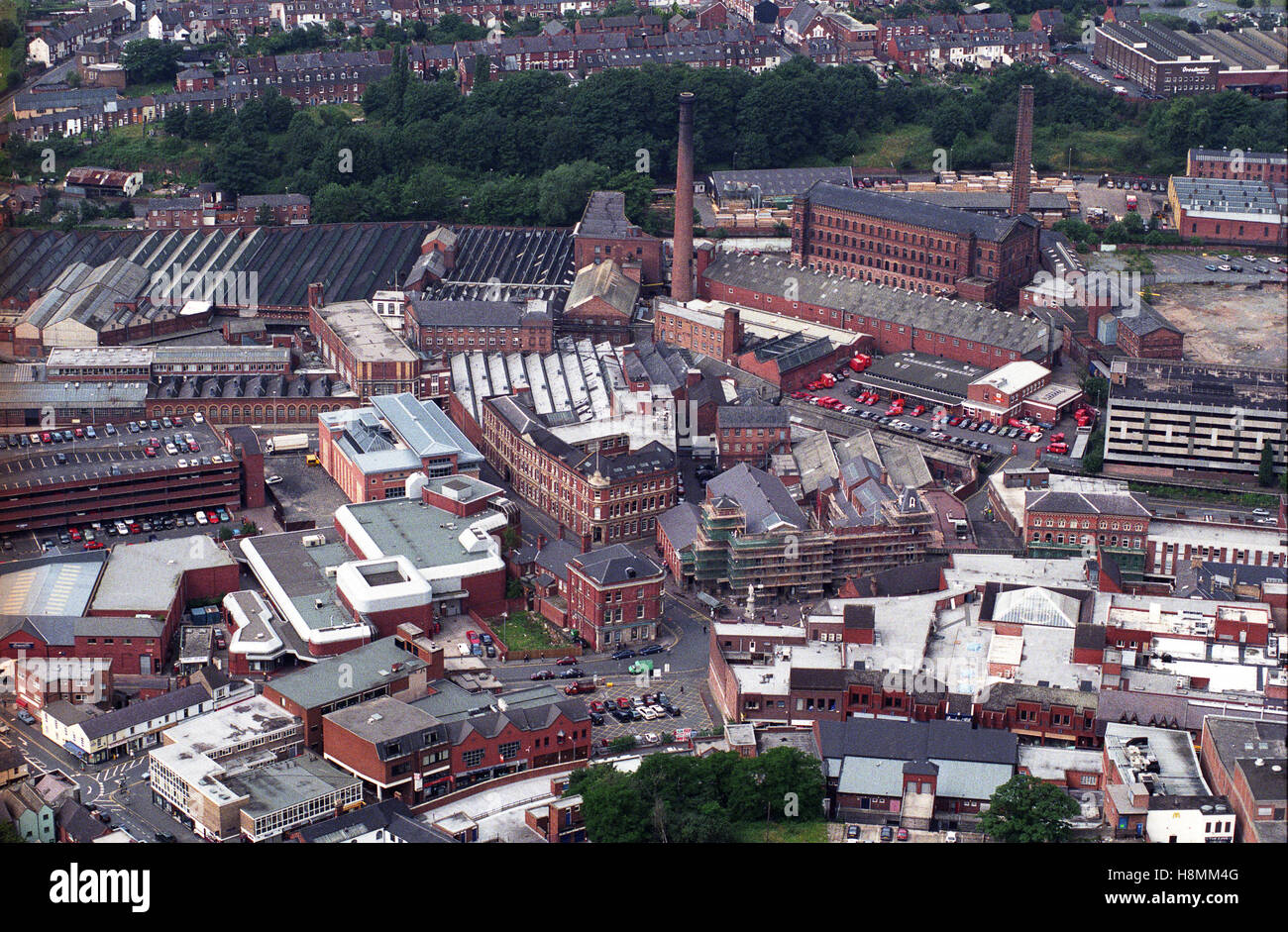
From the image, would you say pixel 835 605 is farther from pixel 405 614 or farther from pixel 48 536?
pixel 48 536

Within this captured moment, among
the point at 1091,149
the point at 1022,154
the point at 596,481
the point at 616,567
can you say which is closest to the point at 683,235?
the point at 1022,154

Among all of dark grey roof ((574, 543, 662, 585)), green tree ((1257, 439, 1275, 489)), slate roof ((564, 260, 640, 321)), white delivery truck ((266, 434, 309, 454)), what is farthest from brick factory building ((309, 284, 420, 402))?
green tree ((1257, 439, 1275, 489))

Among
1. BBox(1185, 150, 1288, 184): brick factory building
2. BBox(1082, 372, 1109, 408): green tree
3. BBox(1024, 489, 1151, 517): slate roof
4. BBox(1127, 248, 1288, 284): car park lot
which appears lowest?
BBox(1024, 489, 1151, 517): slate roof

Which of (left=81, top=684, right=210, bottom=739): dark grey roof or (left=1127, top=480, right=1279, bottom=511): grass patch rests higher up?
(left=1127, top=480, right=1279, bottom=511): grass patch

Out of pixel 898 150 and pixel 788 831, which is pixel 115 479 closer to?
pixel 788 831

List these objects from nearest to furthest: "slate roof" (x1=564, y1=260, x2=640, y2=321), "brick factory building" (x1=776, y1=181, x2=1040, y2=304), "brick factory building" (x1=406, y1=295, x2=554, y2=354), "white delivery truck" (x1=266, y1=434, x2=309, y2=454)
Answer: "white delivery truck" (x1=266, y1=434, x2=309, y2=454), "brick factory building" (x1=406, y1=295, x2=554, y2=354), "slate roof" (x1=564, y1=260, x2=640, y2=321), "brick factory building" (x1=776, y1=181, x2=1040, y2=304)

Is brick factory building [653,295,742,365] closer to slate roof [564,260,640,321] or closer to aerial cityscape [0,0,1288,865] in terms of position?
aerial cityscape [0,0,1288,865]

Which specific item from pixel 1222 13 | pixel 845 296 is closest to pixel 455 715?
pixel 845 296

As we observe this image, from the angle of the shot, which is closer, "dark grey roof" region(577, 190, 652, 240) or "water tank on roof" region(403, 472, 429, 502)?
"water tank on roof" region(403, 472, 429, 502)
